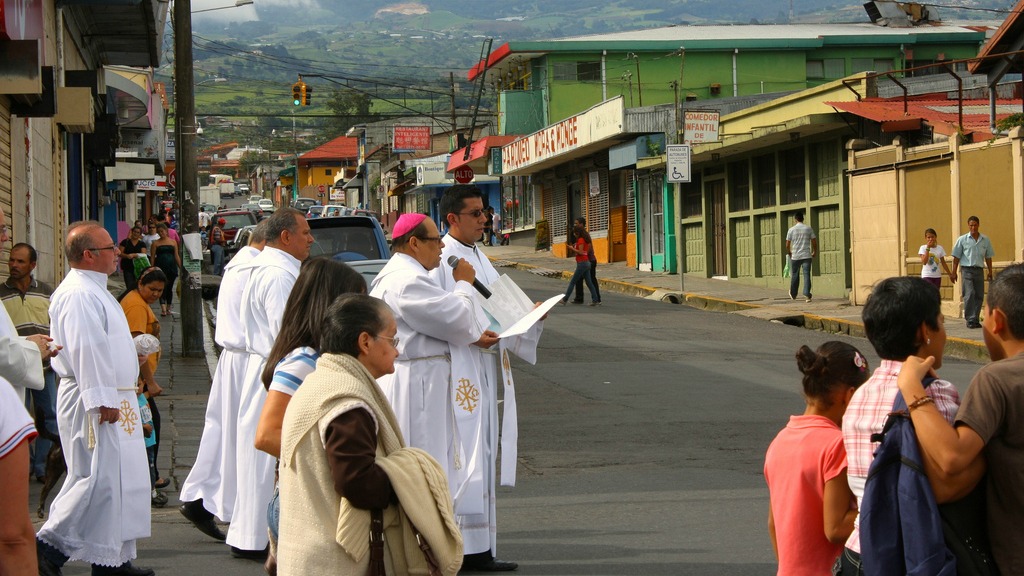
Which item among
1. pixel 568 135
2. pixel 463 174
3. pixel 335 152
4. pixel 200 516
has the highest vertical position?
pixel 335 152

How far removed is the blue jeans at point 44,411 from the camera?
9312 mm

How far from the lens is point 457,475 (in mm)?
6699

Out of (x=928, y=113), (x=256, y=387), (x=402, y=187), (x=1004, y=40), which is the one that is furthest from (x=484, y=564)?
(x=402, y=187)

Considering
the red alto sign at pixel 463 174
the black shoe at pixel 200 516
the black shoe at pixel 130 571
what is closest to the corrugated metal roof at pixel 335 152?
the red alto sign at pixel 463 174

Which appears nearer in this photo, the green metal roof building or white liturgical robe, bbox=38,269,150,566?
white liturgical robe, bbox=38,269,150,566

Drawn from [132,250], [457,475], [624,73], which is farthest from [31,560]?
[624,73]

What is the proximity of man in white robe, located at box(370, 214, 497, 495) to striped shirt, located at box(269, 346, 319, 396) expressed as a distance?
189cm

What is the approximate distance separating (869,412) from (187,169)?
46.6ft

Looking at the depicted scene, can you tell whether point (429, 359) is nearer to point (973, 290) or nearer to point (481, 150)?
point (973, 290)

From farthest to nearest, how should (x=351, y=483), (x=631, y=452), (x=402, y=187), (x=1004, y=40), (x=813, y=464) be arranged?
(x=402, y=187) → (x=1004, y=40) → (x=631, y=452) → (x=813, y=464) → (x=351, y=483)

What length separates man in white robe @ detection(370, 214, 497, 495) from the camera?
6.57 meters

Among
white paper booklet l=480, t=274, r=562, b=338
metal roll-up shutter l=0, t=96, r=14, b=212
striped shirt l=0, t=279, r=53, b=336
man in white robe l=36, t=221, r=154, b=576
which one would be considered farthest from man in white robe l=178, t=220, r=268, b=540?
metal roll-up shutter l=0, t=96, r=14, b=212

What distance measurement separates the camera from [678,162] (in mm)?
26375

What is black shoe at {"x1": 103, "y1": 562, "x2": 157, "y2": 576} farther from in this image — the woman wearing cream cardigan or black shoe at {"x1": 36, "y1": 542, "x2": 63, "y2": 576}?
the woman wearing cream cardigan
